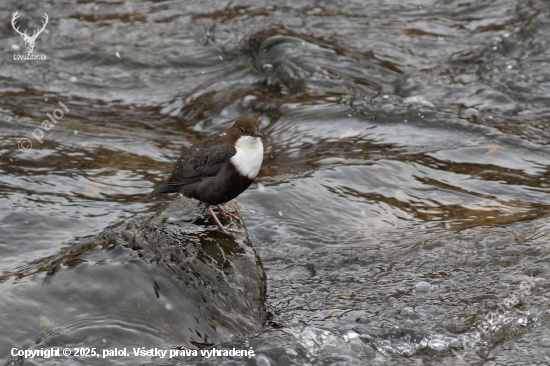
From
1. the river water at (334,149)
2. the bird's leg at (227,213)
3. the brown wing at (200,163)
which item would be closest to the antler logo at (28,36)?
the river water at (334,149)

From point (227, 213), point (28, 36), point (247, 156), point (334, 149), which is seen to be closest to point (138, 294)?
point (227, 213)

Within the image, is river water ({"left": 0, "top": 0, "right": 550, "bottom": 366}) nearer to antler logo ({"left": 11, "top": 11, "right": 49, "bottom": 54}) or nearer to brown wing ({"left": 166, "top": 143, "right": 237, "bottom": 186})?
antler logo ({"left": 11, "top": 11, "right": 49, "bottom": 54})

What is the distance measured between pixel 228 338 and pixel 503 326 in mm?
1585

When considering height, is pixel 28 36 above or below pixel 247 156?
below

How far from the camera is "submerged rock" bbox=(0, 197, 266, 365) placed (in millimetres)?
3721

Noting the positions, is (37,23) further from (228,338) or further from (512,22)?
(228,338)

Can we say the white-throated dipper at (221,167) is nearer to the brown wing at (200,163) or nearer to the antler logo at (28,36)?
the brown wing at (200,163)

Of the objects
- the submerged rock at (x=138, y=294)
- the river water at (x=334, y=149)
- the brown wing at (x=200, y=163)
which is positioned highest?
the brown wing at (x=200, y=163)

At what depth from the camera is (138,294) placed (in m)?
3.93

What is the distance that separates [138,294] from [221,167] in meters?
1.07

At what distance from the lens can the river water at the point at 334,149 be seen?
425 centimetres

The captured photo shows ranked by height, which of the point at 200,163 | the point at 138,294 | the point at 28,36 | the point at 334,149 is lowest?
the point at 334,149

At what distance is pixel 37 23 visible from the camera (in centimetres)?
1057

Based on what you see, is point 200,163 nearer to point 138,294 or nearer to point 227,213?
point 227,213
